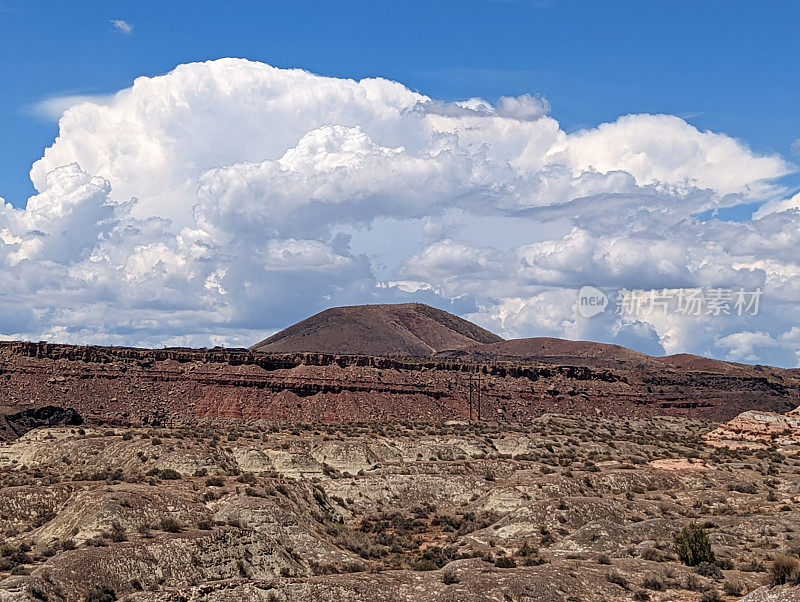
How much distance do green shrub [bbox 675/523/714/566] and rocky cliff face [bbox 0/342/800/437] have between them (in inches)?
2441

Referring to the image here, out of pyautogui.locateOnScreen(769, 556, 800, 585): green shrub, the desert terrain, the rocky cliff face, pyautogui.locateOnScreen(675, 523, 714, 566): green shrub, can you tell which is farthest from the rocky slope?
the rocky cliff face

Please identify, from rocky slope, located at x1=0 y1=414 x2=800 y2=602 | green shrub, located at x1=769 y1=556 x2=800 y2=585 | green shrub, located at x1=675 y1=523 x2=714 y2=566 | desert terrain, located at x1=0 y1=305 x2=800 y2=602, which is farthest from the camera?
green shrub, located at x1=675 y1=523 x2=714 y2=566

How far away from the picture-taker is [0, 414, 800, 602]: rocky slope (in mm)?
28734

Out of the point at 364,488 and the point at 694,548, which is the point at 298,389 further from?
the point at 694,548

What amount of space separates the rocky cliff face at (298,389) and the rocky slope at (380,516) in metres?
26.8

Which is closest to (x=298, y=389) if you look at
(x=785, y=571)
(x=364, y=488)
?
(x=364, y=488)

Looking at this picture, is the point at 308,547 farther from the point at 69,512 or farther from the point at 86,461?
the point at 86,461

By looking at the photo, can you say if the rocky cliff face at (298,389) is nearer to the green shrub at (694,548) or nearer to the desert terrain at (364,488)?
the desert terrain at (364,488)

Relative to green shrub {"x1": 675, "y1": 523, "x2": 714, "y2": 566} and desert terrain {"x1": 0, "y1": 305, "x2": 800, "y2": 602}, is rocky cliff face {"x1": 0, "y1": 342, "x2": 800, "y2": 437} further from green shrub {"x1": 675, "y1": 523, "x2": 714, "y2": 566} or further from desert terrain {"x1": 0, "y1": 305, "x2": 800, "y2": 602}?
green shrub {"x1": 675, "y1": 523, "x2": 714, "y2": 566}

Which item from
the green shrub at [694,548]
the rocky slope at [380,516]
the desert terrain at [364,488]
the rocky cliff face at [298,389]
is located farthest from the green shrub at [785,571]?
the rocky cliff face at [298,389]

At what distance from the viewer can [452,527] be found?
46594 mm

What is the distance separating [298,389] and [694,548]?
72490mm

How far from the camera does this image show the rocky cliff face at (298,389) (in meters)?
95.7

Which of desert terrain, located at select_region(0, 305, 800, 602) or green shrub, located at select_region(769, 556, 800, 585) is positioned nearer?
green shrub, located at select_region(769, 556, 800, 585)
